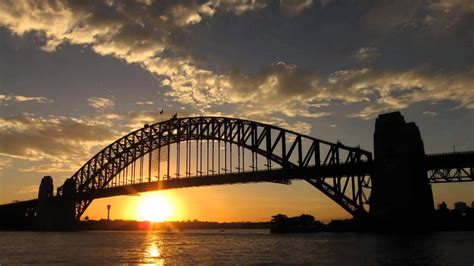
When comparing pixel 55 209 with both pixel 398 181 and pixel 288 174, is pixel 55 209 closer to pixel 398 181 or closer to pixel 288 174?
pixel 288 174

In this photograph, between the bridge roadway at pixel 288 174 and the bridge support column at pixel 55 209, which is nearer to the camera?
the bridge roadway at pixel 288 174

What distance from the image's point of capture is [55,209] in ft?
389

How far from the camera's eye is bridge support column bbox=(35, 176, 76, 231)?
11694 cm

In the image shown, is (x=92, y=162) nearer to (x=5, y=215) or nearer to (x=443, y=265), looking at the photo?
(x=5, y=215)

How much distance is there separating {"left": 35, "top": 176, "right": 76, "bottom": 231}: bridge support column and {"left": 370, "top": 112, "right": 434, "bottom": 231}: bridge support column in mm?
76007

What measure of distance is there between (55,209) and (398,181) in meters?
83.5

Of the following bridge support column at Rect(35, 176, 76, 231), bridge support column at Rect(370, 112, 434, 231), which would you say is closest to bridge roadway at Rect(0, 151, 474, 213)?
bridge support column at Rect(370, 112, 434, 231)

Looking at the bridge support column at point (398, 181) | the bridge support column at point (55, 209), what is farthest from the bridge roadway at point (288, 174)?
the bridge support column at point (55, 209)

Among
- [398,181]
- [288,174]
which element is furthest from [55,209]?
[398,181]

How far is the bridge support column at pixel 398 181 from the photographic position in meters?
62.1

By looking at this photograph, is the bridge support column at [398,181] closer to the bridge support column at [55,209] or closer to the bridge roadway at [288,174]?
the bridge roadway at [288,174]

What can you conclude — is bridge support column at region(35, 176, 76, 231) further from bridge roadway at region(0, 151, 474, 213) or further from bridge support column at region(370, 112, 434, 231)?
bridge support column at region(370, 112, 434, 231)

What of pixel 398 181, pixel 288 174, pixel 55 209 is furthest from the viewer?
pixel 55 209

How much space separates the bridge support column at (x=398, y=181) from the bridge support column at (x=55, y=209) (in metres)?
76.0
